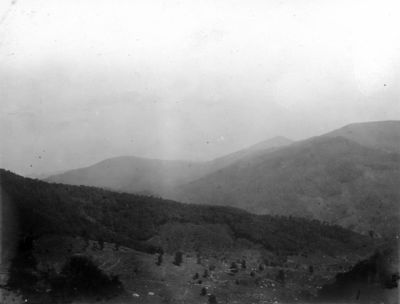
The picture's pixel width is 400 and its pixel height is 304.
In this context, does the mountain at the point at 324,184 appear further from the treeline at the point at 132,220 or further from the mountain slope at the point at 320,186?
the treeline at the point at 132,220

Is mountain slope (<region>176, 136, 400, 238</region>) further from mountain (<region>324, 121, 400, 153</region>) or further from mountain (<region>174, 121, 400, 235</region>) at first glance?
mountain (<region>324, 121, 400, 153</region>)

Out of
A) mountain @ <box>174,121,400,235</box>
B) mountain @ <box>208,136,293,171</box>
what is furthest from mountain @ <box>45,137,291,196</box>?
mountain @ <box>174,121,400,235</box>

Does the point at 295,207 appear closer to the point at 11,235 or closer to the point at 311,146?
the point at 311,146

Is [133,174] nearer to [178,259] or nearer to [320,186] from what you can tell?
[320,186]

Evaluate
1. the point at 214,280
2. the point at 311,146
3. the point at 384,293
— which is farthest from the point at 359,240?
the point at 311,146

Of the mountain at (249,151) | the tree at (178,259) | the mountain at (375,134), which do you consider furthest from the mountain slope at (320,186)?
the mountain at (249,151)

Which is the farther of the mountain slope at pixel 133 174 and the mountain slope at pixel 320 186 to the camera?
the mountain slope at pixel 133 174
